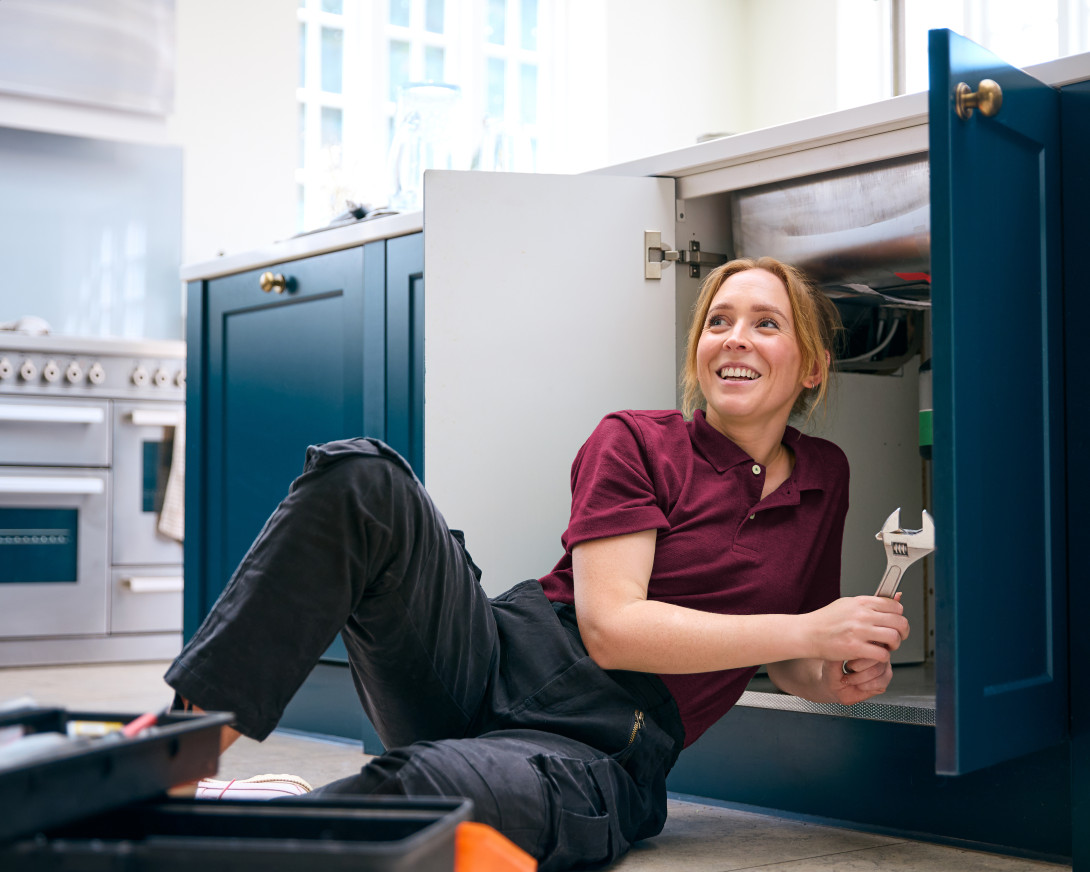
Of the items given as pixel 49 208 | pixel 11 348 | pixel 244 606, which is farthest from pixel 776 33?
pixel 244 606

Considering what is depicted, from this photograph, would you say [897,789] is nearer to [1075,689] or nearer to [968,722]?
[1075,689]

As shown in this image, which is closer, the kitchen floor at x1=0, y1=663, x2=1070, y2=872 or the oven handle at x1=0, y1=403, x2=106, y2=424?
the kitchen floor at x1=0, y1=663, x2=1070, y2=872

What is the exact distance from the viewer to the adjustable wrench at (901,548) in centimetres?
135

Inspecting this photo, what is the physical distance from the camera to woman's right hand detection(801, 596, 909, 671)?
1.31 metres

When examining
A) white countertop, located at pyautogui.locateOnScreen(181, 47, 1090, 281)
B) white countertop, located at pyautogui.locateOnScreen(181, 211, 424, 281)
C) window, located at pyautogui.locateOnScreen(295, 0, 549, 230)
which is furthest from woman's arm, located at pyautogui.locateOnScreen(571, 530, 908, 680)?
window, located at pyautogui.locateOnScreen(295, 0, 549, 230)

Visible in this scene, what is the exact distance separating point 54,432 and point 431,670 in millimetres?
2512

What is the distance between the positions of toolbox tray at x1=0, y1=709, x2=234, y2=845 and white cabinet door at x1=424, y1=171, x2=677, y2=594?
2.69 feet

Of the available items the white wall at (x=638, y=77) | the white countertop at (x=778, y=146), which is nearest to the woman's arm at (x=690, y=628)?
the white countertop at (x=778, y=146)

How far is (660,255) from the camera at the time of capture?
187 centimetres

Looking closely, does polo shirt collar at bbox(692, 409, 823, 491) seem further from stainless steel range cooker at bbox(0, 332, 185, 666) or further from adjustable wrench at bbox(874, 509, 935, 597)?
stainless steel range cooker at bbox(0, 332, 185, 666)

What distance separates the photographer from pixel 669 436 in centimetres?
155

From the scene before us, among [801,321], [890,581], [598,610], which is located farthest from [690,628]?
[801,321]

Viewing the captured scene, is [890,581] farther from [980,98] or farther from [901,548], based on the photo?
[980,98]

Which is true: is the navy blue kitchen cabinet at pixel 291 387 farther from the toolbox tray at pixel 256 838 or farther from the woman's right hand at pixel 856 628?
the toolbox tray at pixel 256 838
